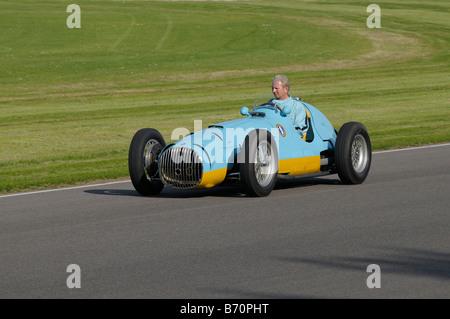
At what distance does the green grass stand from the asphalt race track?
7.02 feet

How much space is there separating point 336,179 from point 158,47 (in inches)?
1274

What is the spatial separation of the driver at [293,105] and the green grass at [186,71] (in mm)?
231

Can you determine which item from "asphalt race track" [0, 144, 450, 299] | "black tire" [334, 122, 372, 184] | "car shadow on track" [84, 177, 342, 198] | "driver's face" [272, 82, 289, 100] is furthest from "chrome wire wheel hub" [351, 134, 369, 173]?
"driver's face" [272, 82, 289, 100]

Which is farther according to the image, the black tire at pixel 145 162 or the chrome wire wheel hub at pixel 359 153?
the chrome wire wheel hub at pixel 359 153

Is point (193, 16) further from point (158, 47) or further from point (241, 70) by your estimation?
point (241, 70)

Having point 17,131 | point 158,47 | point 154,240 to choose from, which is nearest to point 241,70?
point 158,47

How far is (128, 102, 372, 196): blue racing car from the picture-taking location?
10.2m

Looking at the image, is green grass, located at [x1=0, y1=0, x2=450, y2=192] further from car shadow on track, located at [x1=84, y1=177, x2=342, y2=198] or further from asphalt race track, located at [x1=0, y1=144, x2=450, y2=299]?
asphalt race track, located at [x1=0, y1=144, x2=450, y2=299]

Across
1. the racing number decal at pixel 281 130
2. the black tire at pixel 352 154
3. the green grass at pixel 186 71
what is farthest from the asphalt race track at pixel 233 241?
the green grass at pixel 186 71

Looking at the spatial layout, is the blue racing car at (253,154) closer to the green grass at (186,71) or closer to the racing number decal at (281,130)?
the racing number decal at (281,130)

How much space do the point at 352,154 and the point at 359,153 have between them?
0.14m

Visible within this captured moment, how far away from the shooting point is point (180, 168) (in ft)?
33.7

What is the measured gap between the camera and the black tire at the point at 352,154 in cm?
1116

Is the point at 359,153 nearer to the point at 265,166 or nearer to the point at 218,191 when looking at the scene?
the point at 265,166
